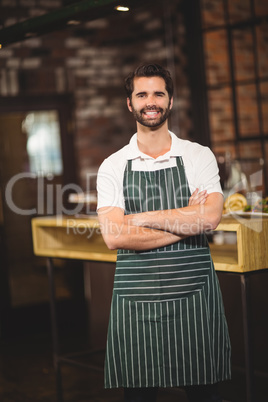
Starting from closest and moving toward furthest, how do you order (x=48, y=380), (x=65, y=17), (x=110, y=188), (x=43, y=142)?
(x=110, y=188) → (x=65, y=17) → (x=48, y=380) → (x=43, y=142)

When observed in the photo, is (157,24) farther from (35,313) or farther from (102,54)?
(35,313)

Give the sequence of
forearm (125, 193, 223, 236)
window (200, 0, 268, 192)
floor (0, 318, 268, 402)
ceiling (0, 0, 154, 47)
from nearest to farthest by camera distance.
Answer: forearm (125, 193, 223, 236) < ceiling (0, 0, 154, 47) < floor (0, 318, 268, 402) < window (200, 0, 268, 192)

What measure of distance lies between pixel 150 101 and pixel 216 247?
1219 millimetres

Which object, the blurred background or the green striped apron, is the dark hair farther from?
the blurred background

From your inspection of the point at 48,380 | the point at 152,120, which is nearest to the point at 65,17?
the point at 152,120

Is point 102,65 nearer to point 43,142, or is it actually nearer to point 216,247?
point 43,142

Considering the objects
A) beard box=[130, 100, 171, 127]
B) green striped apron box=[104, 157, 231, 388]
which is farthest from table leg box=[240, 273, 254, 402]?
beard box=[130, 100, 171, 127]

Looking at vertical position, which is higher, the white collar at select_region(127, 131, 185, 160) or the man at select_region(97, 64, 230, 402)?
the white collar at select_region(127, 131, 185, 160)

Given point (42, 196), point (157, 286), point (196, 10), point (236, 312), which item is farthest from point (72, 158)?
point (157, 286)

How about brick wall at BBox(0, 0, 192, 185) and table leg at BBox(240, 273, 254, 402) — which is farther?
brick wall at BBox(0, 0, 192, 185)

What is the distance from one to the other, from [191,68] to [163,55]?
0.28 metres

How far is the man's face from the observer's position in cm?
231

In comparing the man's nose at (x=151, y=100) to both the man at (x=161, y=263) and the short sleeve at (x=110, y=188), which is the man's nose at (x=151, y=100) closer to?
the man at (x=161, y=263)

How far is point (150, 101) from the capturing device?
2307 mm
